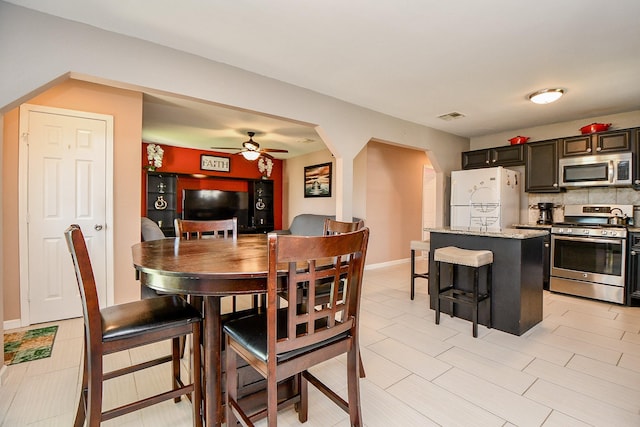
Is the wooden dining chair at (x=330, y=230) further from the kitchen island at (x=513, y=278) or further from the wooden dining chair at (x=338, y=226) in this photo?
the kitchen island at (x=513, y=278)

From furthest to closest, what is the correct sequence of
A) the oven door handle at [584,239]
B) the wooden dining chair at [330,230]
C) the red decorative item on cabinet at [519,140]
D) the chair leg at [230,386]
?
the red decorative item on cabinet at [519,140], the oven door handle at [584,239], the wooden dining chair at [330,230], the chair leg at [230,386]

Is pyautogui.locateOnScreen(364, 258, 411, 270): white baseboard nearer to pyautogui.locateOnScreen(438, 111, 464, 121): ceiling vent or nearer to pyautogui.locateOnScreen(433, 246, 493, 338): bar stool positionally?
pyautogui.locateOnScreen(433, 246, 493, 338): bar stool

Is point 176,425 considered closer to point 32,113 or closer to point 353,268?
point 353,268

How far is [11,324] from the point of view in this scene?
2.74 metres

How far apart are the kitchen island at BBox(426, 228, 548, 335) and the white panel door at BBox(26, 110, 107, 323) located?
3.73m

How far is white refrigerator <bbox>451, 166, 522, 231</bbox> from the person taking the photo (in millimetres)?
4359

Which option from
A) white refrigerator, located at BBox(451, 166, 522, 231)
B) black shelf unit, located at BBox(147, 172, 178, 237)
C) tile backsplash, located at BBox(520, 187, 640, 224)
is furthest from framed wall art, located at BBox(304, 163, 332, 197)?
tile backsplash, located at BBox(520, 187, 640, 224)

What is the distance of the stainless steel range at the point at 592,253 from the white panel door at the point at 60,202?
18.1ft

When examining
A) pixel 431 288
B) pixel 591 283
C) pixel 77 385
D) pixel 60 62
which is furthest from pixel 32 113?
pixel 591 283

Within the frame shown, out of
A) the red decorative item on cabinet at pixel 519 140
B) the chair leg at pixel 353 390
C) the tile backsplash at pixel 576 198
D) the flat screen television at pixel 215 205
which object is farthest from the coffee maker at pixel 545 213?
the flat screen television at pixel 215 205

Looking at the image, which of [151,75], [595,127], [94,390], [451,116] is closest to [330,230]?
[94,390]

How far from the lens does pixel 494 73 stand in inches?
119

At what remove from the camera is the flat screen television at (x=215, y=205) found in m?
6.00

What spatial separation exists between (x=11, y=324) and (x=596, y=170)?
22.6ft
